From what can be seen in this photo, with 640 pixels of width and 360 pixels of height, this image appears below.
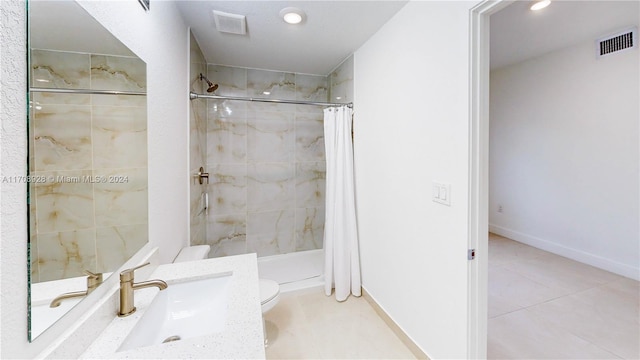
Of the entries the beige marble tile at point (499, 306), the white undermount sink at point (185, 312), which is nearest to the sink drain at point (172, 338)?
the white undermount sink at point (185, 312)

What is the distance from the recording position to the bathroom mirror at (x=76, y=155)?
1.95ft

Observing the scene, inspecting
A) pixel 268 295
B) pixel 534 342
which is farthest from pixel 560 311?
pixel 268 295

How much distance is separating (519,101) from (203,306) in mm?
4454

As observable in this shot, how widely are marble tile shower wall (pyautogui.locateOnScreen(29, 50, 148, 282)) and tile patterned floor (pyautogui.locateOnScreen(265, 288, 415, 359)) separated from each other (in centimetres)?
123

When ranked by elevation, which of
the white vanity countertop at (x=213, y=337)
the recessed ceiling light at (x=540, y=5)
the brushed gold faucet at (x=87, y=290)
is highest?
the recessed ceiling light at (x=540, y=5)

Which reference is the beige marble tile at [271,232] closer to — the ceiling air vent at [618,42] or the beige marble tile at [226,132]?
the beige marble tile at [226,132]

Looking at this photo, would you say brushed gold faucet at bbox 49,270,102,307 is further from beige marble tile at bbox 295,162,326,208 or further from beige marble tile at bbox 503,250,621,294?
beige marble tile at bbox 503,250,621,294

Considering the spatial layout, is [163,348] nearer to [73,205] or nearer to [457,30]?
[73,205]

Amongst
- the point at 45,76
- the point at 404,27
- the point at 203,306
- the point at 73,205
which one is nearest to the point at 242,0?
the point at 404,27

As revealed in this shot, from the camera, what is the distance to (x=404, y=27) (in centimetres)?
167

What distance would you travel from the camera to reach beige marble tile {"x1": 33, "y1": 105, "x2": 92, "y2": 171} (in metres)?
0.60

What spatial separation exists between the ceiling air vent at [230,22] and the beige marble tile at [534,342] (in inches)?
112

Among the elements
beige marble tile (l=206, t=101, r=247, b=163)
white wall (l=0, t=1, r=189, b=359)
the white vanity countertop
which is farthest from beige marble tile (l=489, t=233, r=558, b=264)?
white wall (l=0, t=1, r=189, b=359)

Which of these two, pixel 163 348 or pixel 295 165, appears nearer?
pixel 163 348
